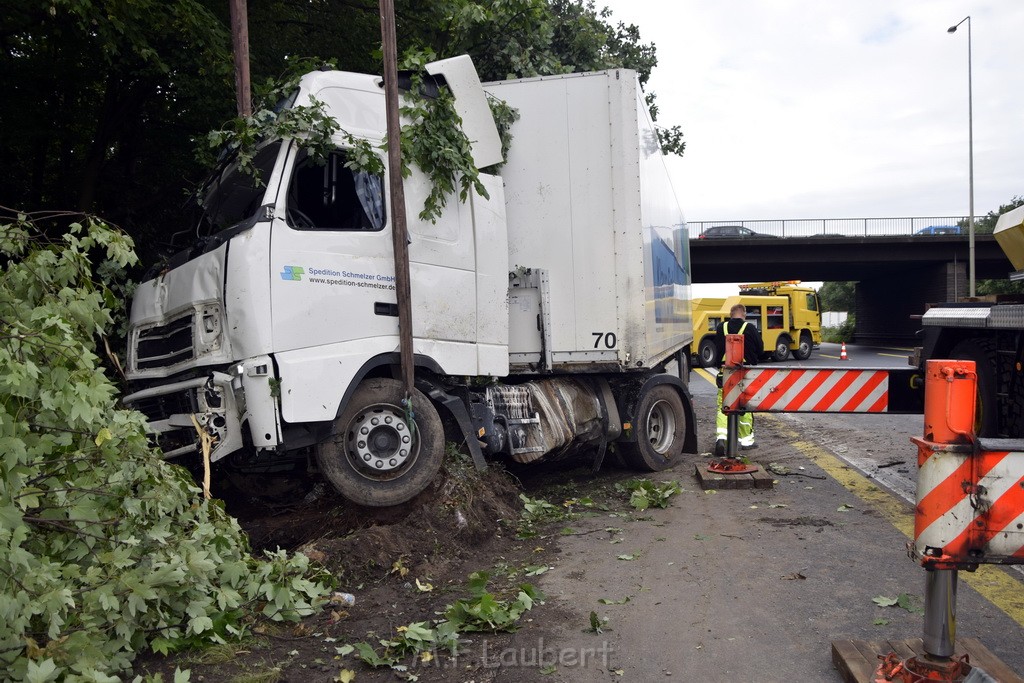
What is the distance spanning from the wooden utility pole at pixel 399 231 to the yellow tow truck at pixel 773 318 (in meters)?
22.1

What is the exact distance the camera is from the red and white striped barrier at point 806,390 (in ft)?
22.7

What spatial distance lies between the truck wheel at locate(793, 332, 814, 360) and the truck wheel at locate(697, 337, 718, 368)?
16.5ft

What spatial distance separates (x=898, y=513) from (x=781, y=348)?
24.3 meters

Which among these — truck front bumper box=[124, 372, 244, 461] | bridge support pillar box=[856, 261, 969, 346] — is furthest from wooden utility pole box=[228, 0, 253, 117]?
bridge support pillar box=[856, 261, 969, 346]

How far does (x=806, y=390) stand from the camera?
284 inches

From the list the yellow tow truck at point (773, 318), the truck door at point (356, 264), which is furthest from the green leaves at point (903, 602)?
the yellow tow truck at point (773, 318)

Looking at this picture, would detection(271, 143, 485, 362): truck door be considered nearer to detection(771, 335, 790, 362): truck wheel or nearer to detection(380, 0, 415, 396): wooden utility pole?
detection(380, 0, 415, 396): wooden utility pole

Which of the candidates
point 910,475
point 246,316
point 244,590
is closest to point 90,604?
point 244,590

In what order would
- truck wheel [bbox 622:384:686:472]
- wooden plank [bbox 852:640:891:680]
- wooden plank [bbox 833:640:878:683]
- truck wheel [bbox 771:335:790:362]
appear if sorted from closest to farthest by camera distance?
1. wooden plank [bbox 833:640:878:683]
2. wooden plank [bbox 852:640:891:680]
3. truck wheel [bbox 622:384:686:472]
4. truck wheel [bbox 771:335:790:362]

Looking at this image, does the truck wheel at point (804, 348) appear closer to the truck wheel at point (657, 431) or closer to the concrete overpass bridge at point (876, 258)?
the concrete overpass bridge at point (876, 258)

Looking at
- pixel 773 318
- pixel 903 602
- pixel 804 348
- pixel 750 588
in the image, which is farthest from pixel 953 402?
pixel 804 348

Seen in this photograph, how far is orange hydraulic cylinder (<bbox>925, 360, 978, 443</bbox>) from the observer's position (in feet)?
9.70

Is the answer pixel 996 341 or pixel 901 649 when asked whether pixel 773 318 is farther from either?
pixel 901 649

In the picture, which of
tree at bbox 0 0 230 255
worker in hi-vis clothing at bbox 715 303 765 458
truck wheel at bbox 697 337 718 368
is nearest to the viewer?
tree at bbox 0 0 230 255
